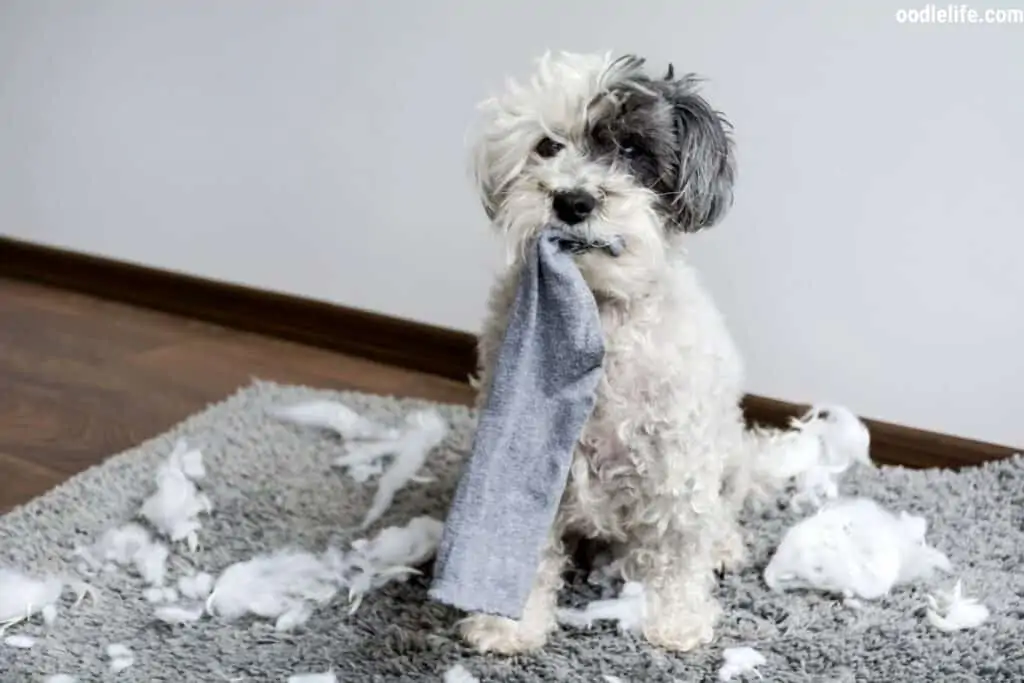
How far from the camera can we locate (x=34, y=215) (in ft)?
8.95

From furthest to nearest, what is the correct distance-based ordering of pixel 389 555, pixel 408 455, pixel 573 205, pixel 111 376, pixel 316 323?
1. pixel 316 323
2. pixel 111 376
3. pixel 408 455
4. pixel 389 555
5. pixel 573 205

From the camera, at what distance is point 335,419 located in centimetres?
188

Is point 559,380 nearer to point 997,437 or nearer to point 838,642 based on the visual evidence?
point 838,642

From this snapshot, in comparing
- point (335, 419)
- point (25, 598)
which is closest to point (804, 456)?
point (335, 419)

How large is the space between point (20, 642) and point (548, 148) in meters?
0.84

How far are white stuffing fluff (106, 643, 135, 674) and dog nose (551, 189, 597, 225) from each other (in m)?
0.71

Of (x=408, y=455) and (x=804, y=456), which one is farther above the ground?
A: (x=804, y=456)

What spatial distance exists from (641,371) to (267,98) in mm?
1294

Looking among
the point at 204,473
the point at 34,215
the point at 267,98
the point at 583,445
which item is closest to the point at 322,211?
the point at 267,98

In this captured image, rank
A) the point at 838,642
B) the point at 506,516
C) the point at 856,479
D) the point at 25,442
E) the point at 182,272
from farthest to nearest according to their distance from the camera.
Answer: the point at 182,272 < the point at 25,442 < the point at 856,479 < the point at 838,642 < the point at 506,516

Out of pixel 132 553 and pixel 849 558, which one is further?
pixel 132 553

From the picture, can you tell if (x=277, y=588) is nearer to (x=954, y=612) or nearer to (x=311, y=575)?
(x=311, y=575)

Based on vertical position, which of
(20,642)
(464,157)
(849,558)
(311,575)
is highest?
(464,157)

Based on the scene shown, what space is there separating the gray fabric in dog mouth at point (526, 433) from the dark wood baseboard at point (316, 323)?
2.45ft
